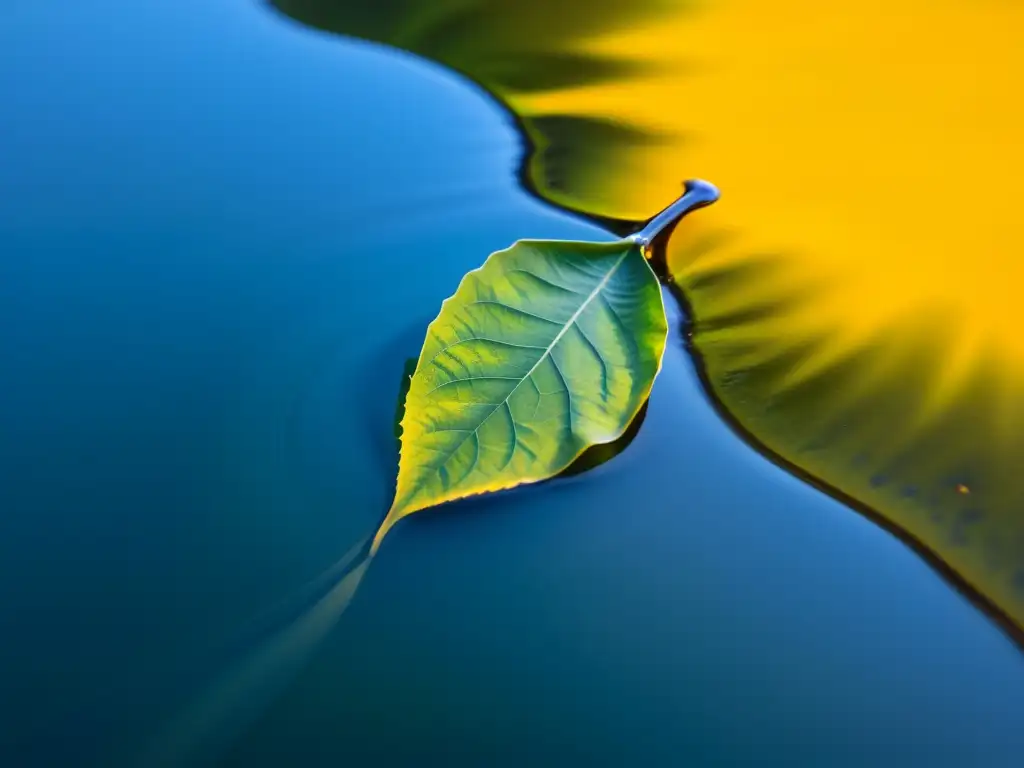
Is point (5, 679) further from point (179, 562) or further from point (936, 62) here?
point (936, 62)

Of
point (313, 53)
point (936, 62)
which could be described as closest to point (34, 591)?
point (313, 53)

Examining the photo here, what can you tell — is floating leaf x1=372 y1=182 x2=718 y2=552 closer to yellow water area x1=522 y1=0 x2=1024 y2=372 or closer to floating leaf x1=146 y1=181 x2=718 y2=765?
floating leaf x1=146 y1=181 x2=718 y2=765

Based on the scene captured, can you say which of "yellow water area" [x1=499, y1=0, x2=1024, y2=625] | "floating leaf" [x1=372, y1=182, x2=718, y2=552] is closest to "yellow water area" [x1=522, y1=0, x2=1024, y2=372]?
"yellow water area" [x1=499, y1=0, x2=1024, y2=625]

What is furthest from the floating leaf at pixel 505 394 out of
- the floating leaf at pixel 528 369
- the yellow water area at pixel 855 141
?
the yellow water area at pixel 855 141

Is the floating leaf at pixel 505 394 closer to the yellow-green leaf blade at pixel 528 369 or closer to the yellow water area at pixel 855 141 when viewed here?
the yellow-green leaf blade at pixel 528 369

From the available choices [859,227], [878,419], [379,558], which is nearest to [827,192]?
[859,227]

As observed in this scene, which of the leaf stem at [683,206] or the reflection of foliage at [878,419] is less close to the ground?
the leaf stem at [683,206]

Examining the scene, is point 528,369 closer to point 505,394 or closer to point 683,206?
point 505,394
